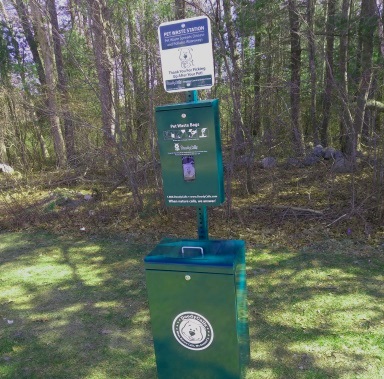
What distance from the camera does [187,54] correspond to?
91.0 inches

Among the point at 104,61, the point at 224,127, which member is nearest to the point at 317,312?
the point at 224,127

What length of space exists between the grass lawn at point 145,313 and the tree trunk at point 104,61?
2.17m

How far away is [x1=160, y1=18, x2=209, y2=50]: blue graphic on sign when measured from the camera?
2.25 metres

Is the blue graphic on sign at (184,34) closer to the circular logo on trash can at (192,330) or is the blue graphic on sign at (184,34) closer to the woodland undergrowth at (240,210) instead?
the circular logo on trash can at (192,330)

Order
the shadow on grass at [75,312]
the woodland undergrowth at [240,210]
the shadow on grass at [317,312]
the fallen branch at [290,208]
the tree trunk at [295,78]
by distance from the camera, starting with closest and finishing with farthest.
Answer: the shadow on grass at [317,312]
the shadow on grass at [75,312]
the woodland undergrowth at [240,210]
the fallen branch at [290,208]
the tree trunk at [295,78]

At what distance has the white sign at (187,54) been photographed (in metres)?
2.26

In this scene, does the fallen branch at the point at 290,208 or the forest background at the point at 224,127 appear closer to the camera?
the forest background at the point at 224,127

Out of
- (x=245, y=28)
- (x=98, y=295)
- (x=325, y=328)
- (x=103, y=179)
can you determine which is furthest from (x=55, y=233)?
(x=245, y=28)

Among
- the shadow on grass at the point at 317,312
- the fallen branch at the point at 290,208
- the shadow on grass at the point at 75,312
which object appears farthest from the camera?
the fallen branch at the point at 290,208

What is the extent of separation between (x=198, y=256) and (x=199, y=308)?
A: 320 mm

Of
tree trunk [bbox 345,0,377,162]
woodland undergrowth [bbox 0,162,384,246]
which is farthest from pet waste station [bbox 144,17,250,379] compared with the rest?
tree trunk [bbox 345,0,377,162]

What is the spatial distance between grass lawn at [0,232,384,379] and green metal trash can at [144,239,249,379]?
25.2 inches

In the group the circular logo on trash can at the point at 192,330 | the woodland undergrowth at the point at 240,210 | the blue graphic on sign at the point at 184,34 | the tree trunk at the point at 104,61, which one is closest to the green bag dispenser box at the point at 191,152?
the blue graphic on sign at the point at 184,34

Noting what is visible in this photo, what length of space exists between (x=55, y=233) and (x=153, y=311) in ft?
15.3
